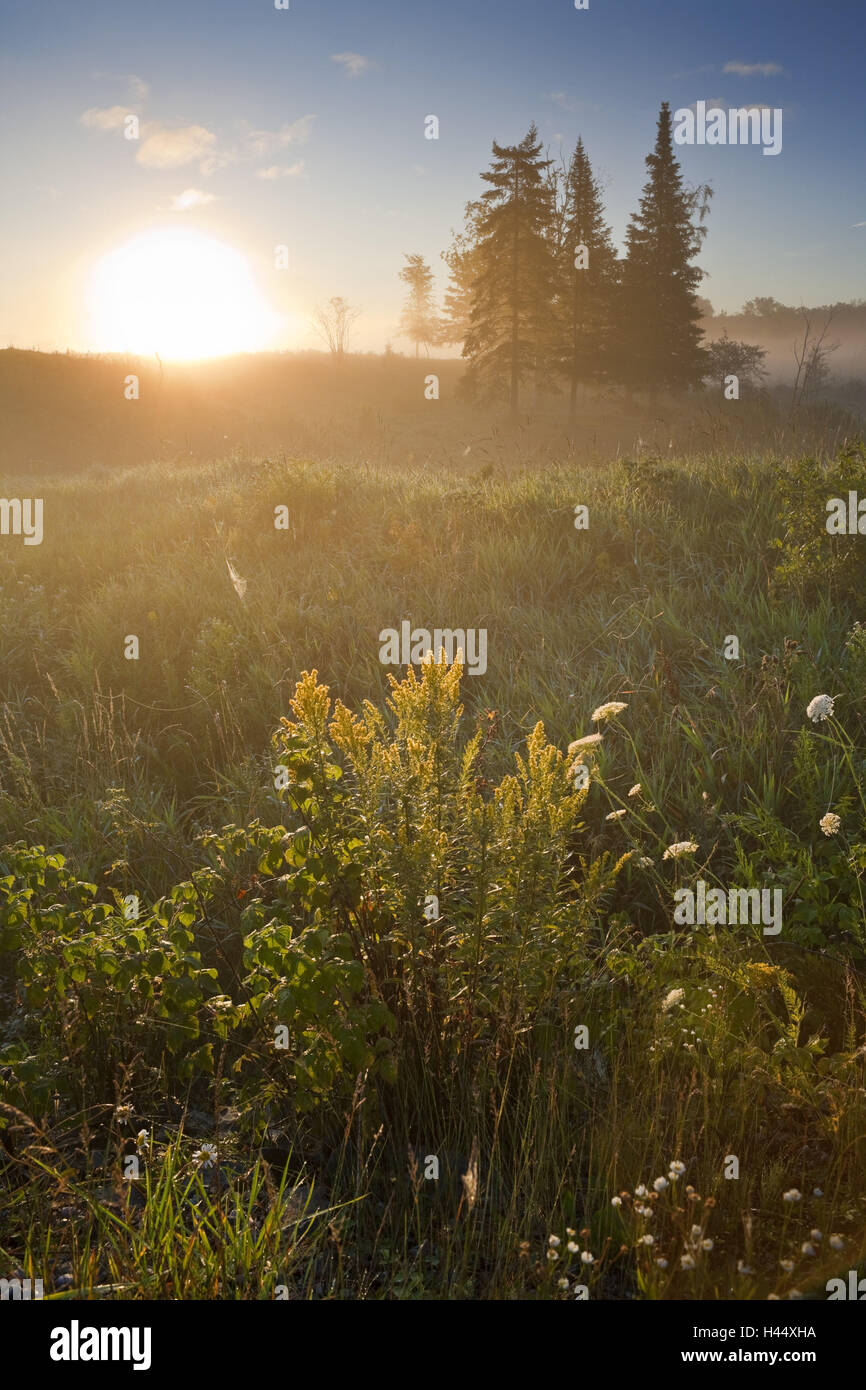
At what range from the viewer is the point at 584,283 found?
31328mm

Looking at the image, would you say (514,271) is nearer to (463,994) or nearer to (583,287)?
(583,287)

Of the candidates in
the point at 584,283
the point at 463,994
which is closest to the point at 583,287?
the point at 584,283

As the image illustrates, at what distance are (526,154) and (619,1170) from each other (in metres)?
32.9

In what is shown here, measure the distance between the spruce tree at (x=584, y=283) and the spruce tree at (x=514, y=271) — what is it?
42.7 inches

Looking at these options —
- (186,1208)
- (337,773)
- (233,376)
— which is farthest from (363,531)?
(233,376)

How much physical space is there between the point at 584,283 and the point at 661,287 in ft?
9.75

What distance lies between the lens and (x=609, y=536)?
23.2 feet

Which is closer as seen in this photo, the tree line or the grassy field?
the grassy field

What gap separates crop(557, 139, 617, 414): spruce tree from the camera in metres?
31.2

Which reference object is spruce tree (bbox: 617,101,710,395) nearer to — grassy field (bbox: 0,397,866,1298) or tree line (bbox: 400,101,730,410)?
tree line (bbox: 400,101,730,410)

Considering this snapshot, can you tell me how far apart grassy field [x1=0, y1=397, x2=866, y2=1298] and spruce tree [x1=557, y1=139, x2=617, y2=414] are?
1155 inches

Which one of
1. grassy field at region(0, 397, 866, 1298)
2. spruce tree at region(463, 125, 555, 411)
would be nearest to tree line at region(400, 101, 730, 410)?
spruce tree at region(463, 125, 555, 411)

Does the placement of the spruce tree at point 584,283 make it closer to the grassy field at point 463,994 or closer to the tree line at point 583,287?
the tree line at point 583,287

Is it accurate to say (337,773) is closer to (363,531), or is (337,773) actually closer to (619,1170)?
(619,1170)
